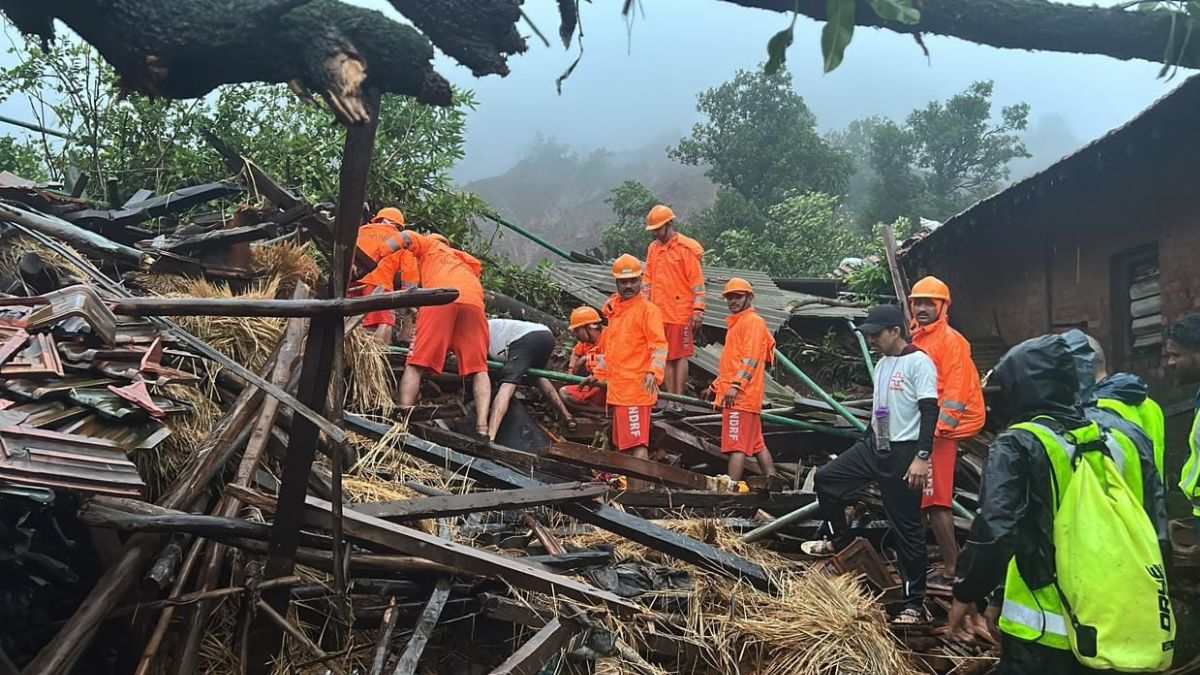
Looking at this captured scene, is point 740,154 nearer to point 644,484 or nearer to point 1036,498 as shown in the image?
point 644,484

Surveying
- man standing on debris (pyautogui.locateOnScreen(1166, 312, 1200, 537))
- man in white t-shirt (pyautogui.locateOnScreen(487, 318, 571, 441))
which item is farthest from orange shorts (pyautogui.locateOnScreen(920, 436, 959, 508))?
man in white t-shirt (pyautogui.locateOnScreen(487, 318, 571, 441))

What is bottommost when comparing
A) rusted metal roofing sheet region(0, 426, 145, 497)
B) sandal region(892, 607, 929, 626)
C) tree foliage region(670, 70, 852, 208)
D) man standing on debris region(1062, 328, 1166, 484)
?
sandal region(892, 607, 929, 626)

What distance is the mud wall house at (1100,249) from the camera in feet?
26.2

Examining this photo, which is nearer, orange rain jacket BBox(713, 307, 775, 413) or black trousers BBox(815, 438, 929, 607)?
black trousers BBox(815, 438, 929, 607)

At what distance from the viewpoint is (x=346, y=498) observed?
495 centimetres

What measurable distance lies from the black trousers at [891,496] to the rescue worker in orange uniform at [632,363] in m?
1.72

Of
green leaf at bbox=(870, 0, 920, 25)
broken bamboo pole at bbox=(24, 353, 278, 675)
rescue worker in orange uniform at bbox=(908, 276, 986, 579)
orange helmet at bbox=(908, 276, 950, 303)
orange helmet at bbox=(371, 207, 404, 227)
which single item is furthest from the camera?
orange helmet at bbox=(371, 207, 404, 227)

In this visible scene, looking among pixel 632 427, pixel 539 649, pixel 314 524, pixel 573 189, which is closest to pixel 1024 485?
pixel 539 649

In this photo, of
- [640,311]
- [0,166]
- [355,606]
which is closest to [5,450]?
[355,606]

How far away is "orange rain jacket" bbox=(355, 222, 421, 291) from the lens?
781 cm

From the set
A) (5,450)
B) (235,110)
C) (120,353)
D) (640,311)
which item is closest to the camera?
(5,450)

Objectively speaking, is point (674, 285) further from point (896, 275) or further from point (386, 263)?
point (896, 275)

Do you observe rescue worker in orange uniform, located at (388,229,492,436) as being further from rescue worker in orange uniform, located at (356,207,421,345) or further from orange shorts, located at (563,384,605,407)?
orange shorts, located at (563,384,605,407)

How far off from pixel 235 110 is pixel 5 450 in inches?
392
